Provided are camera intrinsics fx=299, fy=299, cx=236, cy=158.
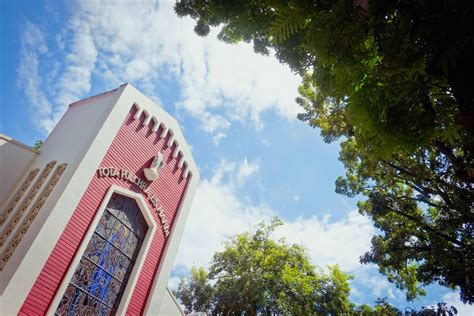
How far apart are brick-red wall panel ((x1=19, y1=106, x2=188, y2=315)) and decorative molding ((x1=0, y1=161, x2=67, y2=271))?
0.91 meters

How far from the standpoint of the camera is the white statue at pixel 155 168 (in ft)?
38.2

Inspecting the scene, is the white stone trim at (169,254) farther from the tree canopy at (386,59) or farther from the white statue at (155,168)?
the tree canopy at (386,59)

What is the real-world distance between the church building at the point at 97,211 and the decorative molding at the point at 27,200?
0.12 ft

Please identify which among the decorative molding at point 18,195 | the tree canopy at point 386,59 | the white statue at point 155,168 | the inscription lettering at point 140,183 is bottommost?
the tree canopy at point 386,59

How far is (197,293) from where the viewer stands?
95.3 ft

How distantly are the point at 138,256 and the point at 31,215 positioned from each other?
3.86m

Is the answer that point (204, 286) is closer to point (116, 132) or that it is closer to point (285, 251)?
point (285, 251)

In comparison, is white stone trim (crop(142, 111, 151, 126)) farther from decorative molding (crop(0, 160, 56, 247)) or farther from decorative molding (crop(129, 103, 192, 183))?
decorative molding (crop(0, 160, 56, 247))

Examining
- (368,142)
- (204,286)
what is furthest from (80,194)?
(204,286)

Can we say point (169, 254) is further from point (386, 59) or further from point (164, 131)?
point (386, 59)

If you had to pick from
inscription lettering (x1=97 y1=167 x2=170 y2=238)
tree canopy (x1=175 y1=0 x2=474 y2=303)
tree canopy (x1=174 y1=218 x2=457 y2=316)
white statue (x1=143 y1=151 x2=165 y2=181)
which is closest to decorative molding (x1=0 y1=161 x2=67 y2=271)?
inscription lettering (x1=97 y1=167 x2=170 y2=238)

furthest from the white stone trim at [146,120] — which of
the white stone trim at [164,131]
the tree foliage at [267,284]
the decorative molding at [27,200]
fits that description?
the tree foliage at [267,284]

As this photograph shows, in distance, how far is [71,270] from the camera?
862 cm

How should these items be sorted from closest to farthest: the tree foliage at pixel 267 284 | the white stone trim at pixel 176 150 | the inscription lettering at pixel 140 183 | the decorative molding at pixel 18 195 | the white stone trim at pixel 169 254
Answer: the decorative molding at pixel 18 195 < the inscription lettering at pixel 140 183 < the white stone trim at pixel 169 254 < the white stone trim at pixel 176 150 < the tree foliage at pixel 267 284
